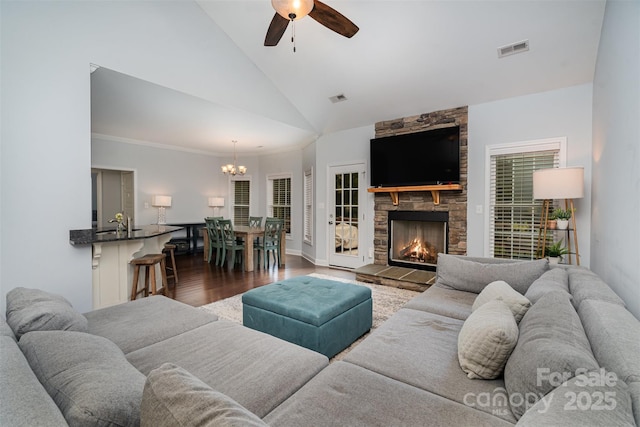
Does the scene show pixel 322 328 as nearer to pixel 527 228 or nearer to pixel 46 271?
pixel 46 271

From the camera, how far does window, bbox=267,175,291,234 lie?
305 inches

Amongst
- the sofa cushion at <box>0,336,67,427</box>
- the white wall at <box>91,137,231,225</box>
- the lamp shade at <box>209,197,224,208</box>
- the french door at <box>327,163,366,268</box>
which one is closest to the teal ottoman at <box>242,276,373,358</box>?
the sofa cushion at <box>0,336,67,427</box>

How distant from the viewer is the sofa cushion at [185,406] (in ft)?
2.05

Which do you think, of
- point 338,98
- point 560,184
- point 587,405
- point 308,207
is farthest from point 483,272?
point 308,207

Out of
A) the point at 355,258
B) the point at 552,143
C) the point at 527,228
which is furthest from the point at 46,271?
the point at 552,143

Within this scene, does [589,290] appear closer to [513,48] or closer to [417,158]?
[513,48]

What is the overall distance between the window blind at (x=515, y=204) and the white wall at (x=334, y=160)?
1980 millimetres

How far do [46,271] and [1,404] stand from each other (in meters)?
2.52

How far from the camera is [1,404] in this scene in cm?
69

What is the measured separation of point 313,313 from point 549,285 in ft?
5.22

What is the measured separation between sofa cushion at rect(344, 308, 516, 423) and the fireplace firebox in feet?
9.43

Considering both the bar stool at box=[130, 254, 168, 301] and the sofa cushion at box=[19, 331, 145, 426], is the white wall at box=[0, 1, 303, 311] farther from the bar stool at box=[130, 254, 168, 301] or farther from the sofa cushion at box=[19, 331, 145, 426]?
the sofa cushion at box=[19, 331, 145, 426]

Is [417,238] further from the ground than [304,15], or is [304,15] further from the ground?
[304,15]

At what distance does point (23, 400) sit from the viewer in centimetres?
72
